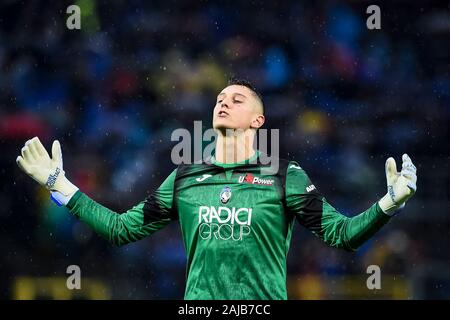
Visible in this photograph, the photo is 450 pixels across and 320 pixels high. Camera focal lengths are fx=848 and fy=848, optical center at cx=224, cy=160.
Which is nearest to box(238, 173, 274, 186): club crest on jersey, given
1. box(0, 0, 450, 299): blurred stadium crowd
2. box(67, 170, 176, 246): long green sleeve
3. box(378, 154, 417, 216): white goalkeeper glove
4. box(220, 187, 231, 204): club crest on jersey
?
box(220, 187, 231, 204): club crest on jersey

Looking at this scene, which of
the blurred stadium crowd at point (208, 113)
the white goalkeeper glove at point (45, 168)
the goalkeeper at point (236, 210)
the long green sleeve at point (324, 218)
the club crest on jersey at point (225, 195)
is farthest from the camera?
the blurred stadium crowd at point (208, 113)

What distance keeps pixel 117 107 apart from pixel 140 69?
58 cm

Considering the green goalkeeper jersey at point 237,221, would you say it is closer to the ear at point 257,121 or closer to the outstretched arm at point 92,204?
the outstretched arm at point 92,204

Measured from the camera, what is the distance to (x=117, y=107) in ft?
34.5

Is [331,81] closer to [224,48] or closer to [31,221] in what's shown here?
[224,48]

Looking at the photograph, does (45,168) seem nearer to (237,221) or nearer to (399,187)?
(237,221)

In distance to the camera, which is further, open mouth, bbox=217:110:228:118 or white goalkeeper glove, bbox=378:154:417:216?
open mouth, bbox=217:110:228:118

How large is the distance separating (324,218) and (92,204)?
1623mm

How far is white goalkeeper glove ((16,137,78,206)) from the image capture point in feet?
19.2

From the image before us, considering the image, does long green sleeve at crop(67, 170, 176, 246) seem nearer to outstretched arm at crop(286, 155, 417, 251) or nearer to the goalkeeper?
the goalkeeper

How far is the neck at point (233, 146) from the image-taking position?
5926 mm

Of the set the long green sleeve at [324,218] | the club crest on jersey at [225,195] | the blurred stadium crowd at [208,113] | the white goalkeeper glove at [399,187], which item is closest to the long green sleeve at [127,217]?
the club crest on jersey at [225,195]

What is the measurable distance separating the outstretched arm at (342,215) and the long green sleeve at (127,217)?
877 mm

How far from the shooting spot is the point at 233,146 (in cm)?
593
